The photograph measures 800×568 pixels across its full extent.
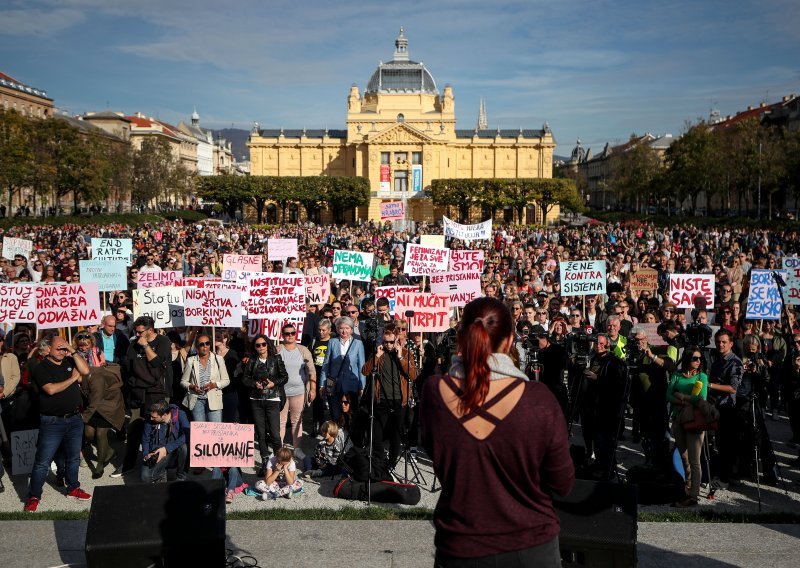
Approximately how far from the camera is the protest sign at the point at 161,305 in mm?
11820

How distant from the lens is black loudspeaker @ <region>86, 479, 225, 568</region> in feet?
17.0

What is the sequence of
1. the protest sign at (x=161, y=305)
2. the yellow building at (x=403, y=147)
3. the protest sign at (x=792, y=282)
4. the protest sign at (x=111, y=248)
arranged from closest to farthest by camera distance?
the protest sign at (x=161, y=305) < the protest sign at (x=792, y=282) < the protest sign at (x=111, y=248) < the yellow building at (x=403, y=147)

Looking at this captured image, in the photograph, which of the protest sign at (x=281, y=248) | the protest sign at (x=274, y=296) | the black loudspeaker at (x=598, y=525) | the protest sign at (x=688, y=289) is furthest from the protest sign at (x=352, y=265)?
the black loudspeaker at (x=598, y=525)

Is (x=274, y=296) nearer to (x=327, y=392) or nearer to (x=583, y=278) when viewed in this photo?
(x=327, y=392)

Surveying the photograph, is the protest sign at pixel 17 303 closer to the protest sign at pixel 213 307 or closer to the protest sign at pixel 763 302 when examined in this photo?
the protest sign at pixel 213 307

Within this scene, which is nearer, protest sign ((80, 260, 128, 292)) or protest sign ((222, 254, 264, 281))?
protest sign ((80, 260, 128, 292))

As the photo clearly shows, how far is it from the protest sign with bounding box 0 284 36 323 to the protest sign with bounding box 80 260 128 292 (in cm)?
290

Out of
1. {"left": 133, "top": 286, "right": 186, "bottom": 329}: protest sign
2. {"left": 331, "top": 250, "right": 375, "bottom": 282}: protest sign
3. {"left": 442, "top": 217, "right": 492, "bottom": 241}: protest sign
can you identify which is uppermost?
A: {"left": 442, "top": 217, "right": 492, "bottom": 241}: protest sign

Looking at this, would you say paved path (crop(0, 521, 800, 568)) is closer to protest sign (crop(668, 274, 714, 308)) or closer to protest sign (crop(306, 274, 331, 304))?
protest sign (crop(306, 274, 331, 304))

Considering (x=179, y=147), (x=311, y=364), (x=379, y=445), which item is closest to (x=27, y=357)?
(x=311, y=364)

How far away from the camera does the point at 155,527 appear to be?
524 cm

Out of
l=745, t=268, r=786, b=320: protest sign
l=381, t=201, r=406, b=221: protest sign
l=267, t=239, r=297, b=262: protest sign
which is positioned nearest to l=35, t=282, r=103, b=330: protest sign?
l=267, t=239, r=297, b=262: protest sign

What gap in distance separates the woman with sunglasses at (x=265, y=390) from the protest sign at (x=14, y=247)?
13.4 m

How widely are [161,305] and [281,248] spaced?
28.5 ft
